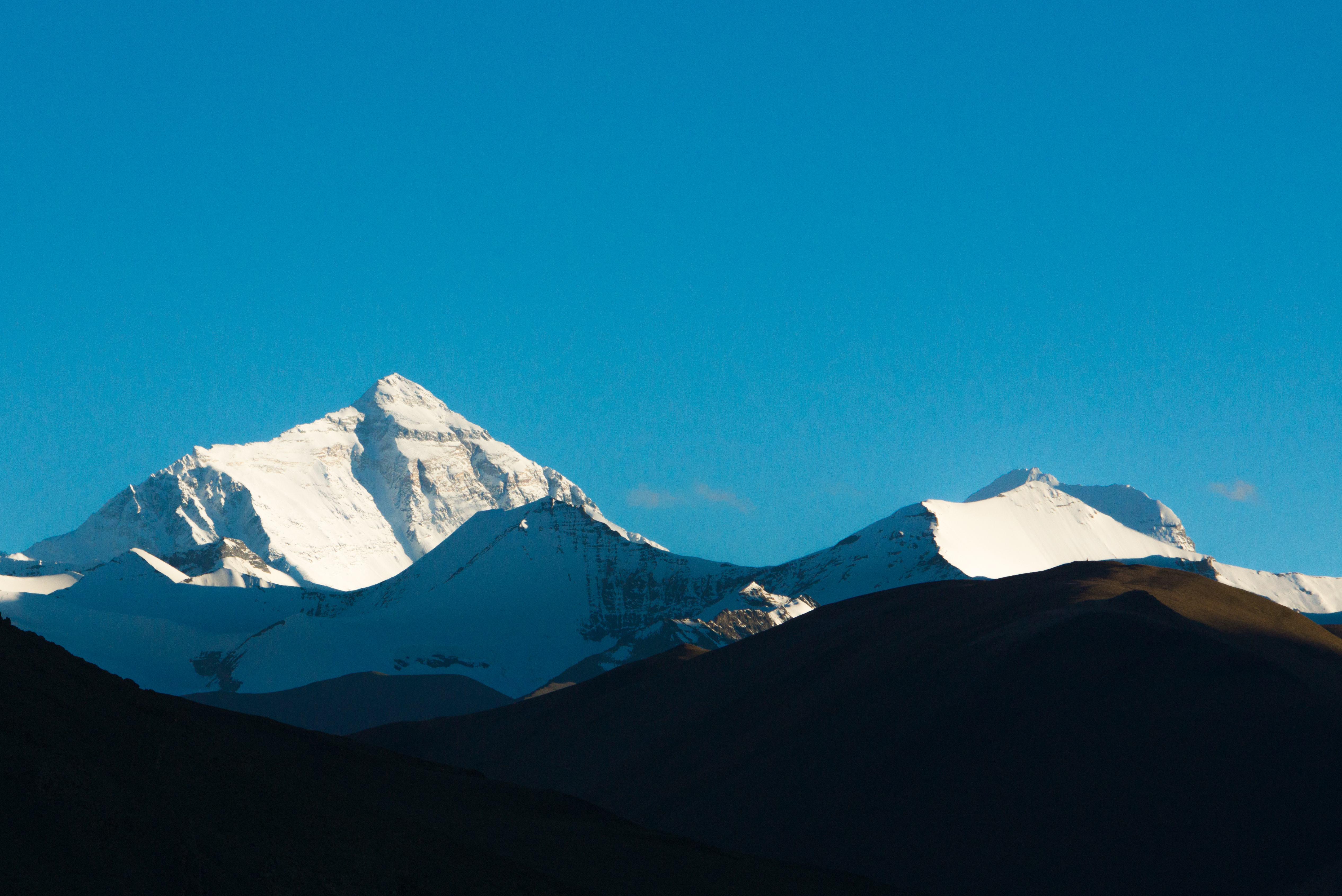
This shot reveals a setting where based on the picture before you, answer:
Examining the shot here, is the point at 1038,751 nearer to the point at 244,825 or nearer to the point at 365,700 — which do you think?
the point at 244,825

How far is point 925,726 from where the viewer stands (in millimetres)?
51062

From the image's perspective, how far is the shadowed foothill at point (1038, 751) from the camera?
40938mm

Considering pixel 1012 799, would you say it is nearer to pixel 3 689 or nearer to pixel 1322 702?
pixel 1322 702

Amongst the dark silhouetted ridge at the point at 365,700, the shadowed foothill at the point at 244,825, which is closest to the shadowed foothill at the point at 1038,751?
the shadowed foothill at the point at 244,825

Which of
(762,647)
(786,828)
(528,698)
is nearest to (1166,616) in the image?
(786,828)

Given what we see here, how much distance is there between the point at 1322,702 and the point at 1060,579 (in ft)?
78.6

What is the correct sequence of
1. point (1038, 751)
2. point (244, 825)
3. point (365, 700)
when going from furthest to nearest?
point (365, 700)
point (1038, 751)
point (244, 825)

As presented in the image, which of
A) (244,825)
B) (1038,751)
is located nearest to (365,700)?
(1038,751)

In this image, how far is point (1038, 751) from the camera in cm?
4706

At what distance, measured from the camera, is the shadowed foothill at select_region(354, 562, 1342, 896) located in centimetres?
4094

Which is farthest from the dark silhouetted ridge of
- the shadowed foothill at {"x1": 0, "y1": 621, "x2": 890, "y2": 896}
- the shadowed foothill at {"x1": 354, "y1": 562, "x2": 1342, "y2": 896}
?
the shadowed foothill at {"x1": 0, "y1": 621, "x2": 890, "y2": 896}

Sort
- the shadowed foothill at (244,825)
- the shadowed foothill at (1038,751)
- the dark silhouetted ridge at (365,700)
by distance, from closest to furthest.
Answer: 1. the shadowed foothill at (244,825)
2. the shadowed foothill at (1038,751)
3. the dark silhouetted ridge at (365,700)

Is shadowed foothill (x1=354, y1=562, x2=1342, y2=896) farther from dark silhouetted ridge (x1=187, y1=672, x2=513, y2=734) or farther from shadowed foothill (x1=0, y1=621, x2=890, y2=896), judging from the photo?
dark silhouetted ridge (x1=187, y1=672, x2=513, y2=734)

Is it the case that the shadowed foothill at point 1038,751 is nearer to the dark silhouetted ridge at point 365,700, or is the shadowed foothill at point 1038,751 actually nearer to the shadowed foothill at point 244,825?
the shadowed foothill at point 244,825
